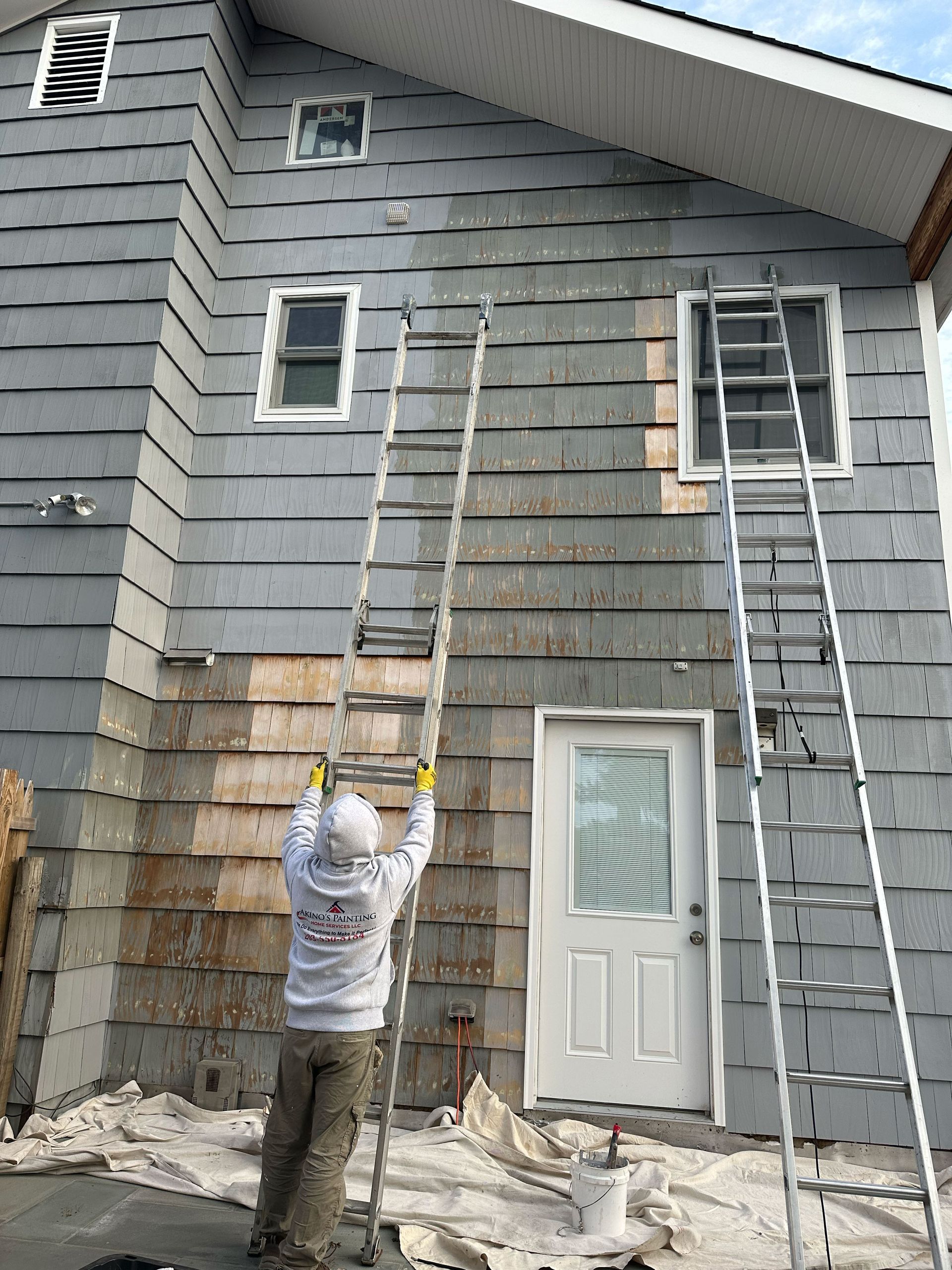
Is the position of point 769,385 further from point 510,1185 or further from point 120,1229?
point 120,1229

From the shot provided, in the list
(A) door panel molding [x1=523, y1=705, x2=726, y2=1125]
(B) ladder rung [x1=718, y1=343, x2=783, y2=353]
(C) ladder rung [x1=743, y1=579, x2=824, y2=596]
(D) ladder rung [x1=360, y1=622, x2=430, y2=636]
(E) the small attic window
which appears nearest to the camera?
(D) ladder rung [x1=360, y1=622, x2=430, y2=636]

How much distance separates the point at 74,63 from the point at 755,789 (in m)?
6.14

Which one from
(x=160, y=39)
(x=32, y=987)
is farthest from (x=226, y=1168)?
(x=160, y=39)

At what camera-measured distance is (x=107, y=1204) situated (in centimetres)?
349

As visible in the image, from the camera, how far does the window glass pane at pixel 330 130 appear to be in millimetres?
6004

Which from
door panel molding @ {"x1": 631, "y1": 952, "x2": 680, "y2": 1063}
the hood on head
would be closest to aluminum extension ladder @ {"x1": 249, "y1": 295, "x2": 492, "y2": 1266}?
Result: the hood on head

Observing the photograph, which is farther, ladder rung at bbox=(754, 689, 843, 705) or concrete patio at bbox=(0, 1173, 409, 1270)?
ladder rung at bbox=(754, 689, 843, 705)

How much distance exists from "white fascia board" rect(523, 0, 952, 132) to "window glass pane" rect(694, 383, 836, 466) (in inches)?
55.2

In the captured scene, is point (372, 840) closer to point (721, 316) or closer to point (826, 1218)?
point (826, 1218)

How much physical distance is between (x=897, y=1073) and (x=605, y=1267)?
5.94 ft

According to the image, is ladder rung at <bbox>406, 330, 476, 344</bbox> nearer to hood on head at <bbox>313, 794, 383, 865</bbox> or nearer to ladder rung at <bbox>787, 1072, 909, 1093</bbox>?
hood on head at <bbox>313, 794, 383, 865</bbox>

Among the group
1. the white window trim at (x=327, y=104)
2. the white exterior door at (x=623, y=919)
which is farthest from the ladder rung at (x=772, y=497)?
the white window trim at (x=327, y=104)

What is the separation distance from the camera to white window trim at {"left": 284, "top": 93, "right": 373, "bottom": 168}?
5.95 meters

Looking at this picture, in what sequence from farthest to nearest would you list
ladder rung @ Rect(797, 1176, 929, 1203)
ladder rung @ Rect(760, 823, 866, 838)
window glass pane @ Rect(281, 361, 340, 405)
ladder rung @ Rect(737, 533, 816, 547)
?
window glass pane @ Rect(281, 361, 340, 405) → ladder rung @ Rect(737, 533, 816, 547) → ladder rung @ Rect(760, 823, 866, 838) → ladder rung @ Rect(797, 1176, 929, 1203)
